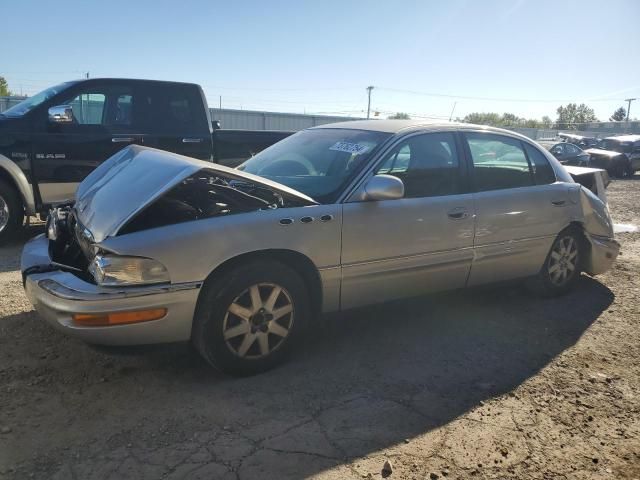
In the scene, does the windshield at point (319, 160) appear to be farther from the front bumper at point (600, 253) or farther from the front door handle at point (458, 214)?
the front bumper at point (600, 253)

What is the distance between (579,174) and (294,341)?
4.46m

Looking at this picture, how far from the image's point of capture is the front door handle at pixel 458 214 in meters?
4.07

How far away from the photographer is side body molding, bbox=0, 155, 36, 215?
20.4 feet

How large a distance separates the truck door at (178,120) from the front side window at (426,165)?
14.0 ft

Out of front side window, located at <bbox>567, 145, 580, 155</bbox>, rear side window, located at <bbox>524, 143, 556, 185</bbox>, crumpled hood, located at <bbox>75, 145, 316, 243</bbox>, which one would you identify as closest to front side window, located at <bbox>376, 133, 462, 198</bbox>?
crumpled hood, located at <bbox>75, 145, 316, 243</bbox>

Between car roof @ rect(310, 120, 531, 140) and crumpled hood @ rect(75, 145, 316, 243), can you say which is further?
car roof @ rect(310, 120, 531, 140)

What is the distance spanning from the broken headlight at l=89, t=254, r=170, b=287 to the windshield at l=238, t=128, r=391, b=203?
1.25m

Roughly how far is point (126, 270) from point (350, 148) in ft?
6.41

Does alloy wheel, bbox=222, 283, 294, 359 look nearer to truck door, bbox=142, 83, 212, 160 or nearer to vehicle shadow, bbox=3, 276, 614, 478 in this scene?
vehicle shadow, bbox=3, 276, 614, 478

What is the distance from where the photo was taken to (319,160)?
4133mm

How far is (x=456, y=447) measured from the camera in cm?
277

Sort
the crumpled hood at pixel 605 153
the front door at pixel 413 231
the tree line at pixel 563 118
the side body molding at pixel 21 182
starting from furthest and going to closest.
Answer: the tree line at pixel 563 118 < the crumpled hood at pixel 605 153 < the side body molding at pixel 21 182 < the front door at pixel 413 231

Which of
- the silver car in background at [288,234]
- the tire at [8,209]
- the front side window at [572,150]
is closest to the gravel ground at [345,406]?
the silver car in background at [288,234]

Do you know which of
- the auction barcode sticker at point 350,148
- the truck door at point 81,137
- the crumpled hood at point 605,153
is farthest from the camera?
the crumpled hood at point 605,153
